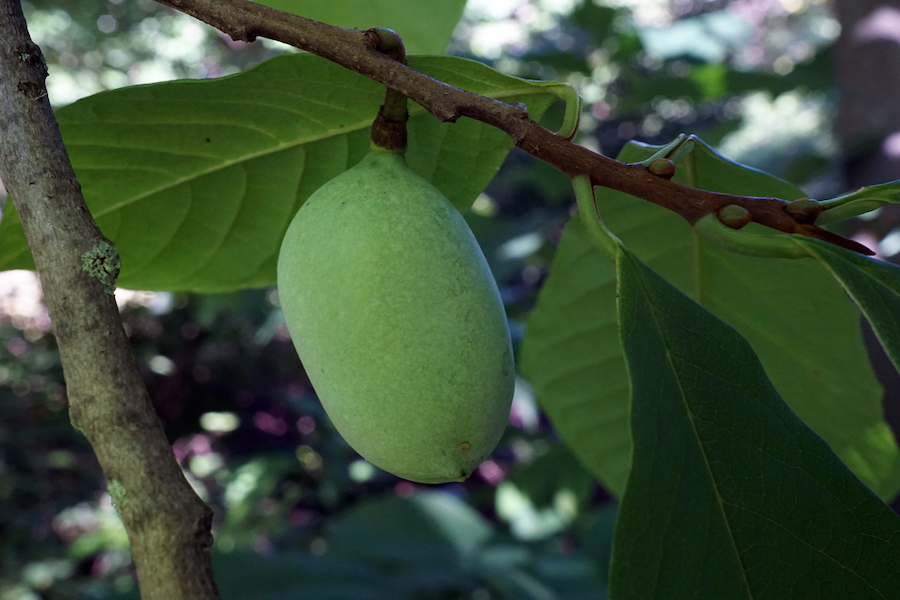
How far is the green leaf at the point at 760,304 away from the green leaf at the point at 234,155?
184 millimetres

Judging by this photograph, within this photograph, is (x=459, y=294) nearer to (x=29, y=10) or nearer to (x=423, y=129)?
(x=423, y=129)

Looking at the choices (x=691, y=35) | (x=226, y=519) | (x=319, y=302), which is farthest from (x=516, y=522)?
(x=319, y=302)

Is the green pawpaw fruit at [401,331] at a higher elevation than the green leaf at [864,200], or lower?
lower

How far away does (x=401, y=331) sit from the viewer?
0.43 metres

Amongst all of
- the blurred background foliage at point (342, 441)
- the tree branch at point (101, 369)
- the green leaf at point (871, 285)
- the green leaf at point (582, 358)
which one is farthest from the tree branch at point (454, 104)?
the blurred background foliage at point (342, 441)

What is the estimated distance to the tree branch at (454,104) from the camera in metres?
0.44

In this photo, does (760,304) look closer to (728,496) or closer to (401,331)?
(728,496)

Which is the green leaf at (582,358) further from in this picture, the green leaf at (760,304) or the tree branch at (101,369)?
the tree branch at (101,369)

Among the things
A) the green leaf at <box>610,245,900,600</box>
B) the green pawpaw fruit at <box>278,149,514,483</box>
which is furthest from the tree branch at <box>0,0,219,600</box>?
the green leaf at <box>610,245,900,600</box>

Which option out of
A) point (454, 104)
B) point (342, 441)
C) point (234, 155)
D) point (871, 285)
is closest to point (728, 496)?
point (871, 285)

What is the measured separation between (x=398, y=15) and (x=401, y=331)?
0.36 m

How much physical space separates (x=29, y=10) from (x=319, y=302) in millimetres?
5179

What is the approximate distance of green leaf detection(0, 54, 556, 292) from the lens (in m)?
0.54

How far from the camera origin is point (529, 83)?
539mm
